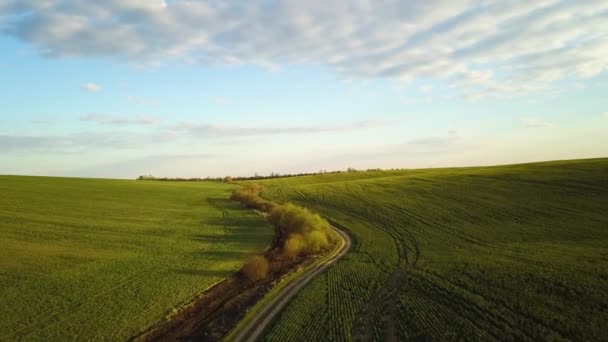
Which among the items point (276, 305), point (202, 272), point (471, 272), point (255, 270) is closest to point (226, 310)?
point (276, 305)

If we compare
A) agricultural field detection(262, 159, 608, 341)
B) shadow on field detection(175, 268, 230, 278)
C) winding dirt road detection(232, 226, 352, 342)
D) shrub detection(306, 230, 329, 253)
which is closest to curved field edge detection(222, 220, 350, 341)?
winding dirt road detection(232, 226, 352, 342)

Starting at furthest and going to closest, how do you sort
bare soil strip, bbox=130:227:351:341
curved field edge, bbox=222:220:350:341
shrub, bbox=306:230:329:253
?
shrub, bbox=306:230:329:253, curved field edge, bbox=222:220:350:341, bare soil strip, bbox=130:227:351:341

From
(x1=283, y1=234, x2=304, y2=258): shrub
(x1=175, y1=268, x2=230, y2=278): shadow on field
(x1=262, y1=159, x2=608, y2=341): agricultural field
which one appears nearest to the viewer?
(x1=262, y1=159, x2=608, y2=341): agricultural field

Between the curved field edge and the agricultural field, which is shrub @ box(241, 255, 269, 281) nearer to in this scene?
the curved field edge

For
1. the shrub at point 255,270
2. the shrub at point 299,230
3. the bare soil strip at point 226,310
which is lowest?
the bare soil strip at point 226,310


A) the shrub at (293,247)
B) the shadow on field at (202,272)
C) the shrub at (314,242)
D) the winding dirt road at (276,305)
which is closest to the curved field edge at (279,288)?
the winding dirt road at (276,305)

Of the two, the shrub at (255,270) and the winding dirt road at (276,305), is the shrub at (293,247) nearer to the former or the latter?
the winding dirt road at (276,305)

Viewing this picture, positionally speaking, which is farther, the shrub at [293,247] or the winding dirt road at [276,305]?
the shrub at [293,247]
